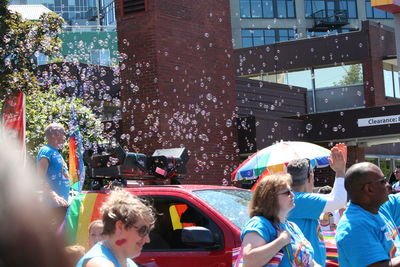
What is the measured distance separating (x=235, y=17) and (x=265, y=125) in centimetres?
3563

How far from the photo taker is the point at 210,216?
5480 millimetres

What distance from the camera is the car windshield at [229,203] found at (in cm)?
557

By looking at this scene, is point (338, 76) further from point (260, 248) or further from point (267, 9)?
point (260, 248)

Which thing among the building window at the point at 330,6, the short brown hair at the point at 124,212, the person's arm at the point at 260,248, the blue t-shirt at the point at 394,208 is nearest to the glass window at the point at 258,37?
the building window at the point at 330,6

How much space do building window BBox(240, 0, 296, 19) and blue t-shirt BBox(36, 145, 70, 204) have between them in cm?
4709

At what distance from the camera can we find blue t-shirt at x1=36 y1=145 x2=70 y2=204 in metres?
6.56

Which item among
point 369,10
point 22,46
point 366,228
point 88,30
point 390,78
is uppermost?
point 88,30

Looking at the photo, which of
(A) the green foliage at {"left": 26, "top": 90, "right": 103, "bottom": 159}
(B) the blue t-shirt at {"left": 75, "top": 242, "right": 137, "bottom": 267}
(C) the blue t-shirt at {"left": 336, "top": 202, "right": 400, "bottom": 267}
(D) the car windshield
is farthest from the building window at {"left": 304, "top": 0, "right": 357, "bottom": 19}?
(B) the blue t-shirt at {"left": 75, "top": 242, "right": 137, "bottom": 267}

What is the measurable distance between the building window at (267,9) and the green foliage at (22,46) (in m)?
41.4

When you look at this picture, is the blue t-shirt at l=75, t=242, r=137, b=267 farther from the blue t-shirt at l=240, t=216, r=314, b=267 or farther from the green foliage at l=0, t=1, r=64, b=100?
the green foliage at l=0, t=1, r=64, b=100

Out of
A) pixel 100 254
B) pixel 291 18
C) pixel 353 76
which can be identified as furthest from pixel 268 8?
pixel 100 254

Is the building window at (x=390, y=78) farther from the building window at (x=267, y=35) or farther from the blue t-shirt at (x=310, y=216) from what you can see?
the blue t-shirt at (x=310, y=216)

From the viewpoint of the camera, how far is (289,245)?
3818mm

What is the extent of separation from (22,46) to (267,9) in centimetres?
4385
